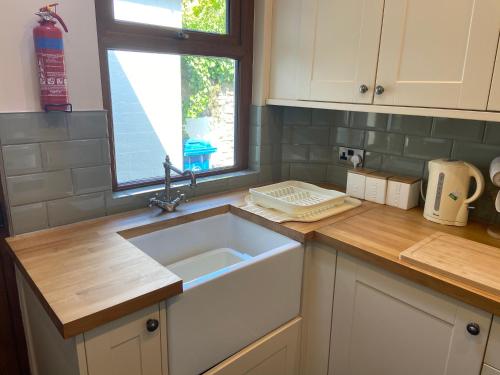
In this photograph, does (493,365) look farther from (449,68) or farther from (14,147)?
(14,147)

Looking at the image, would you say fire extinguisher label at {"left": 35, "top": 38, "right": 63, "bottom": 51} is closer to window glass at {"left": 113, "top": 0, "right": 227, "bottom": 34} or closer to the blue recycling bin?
window glass at {"left": 113, "top": 0, "right": 227, "bottom": 34}

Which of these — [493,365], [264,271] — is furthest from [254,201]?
[493,365]

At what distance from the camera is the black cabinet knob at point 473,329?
101cm

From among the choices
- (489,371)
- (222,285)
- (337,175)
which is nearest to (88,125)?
(222,285)

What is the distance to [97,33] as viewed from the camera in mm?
1365

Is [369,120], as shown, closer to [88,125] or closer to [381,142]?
[381,142]

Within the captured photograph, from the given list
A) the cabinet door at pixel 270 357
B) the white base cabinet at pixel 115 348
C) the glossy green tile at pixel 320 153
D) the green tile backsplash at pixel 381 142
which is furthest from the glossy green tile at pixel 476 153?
the white base cabinet at pixel 115 348

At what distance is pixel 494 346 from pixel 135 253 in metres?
1.08

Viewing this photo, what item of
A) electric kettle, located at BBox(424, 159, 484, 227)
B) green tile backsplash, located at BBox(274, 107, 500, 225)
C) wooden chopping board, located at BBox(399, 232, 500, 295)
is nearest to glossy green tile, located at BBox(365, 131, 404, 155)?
green tile backsplash, located at BBox(274, 107, 500, 225)

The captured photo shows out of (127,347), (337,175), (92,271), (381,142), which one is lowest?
(127,347)

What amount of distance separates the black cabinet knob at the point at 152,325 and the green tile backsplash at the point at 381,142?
1.25 m

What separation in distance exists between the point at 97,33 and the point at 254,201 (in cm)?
93

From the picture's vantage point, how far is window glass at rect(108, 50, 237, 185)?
154 cm

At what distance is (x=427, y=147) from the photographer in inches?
64.2
